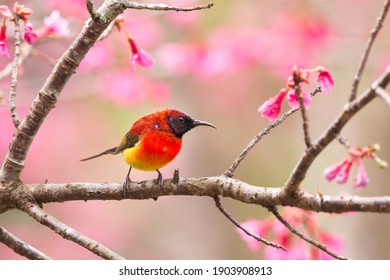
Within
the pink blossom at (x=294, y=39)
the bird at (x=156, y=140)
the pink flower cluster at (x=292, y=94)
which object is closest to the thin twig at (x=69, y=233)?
the pink flower cluster at (x=292, y=94)

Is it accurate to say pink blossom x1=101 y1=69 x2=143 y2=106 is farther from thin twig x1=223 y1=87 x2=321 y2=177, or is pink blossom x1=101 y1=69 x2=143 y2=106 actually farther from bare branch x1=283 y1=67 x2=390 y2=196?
bare branch x1=283 y1=67 x2=390 y2=196

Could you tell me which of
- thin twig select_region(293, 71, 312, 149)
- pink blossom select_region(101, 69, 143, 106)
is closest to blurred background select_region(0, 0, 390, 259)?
pink blossom select_region(101, 69, 143, 106)

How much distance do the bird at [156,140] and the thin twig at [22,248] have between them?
92 centimetres

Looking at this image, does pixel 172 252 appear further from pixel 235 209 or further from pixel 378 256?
pixel 378 256

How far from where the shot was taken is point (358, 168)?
2.22 meters

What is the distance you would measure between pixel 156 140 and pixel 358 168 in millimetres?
1405

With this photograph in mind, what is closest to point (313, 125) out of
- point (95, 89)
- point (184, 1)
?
point (184, 1)

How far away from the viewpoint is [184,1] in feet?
23.6

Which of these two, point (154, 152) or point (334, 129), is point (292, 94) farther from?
point (154, 152)

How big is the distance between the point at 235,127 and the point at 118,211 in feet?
7.66

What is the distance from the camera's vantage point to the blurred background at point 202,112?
257 inches

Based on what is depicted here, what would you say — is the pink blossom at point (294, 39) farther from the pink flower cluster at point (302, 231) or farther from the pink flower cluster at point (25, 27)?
the pink flower cluster at point (25, 27)

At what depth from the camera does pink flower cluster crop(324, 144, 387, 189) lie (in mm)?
2076

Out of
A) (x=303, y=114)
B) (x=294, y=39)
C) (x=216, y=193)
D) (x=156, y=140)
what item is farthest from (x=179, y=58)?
(x=303, y=114)
